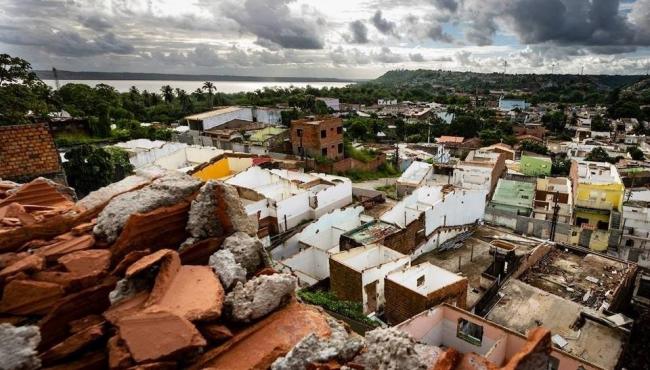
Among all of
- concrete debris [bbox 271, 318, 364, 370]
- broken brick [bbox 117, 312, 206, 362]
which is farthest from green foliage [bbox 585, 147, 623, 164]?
broken brick [bbox 117, 312, 206, 362]

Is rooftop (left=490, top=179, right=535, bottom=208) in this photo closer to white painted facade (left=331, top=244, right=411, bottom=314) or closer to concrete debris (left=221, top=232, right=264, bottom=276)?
white painted facade (left=331, top=244, right=411, bottom=314)

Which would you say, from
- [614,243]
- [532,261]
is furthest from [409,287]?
[614,243]

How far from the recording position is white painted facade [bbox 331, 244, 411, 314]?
15.2 metres

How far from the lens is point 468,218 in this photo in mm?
24469

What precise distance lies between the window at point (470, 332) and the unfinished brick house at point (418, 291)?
189cm

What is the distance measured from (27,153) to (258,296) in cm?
947

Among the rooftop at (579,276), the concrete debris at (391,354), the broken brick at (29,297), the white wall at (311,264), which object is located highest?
the broken brick at (29,297)

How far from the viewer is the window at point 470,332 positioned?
10.8 meters

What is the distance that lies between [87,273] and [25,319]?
2.19 ft

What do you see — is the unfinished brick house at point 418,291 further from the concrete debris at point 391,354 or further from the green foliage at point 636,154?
the green foliage at point 636,154

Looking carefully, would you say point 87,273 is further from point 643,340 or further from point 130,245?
point 643,340

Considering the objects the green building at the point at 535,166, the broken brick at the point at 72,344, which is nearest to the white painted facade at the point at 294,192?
the broken brick at the point at 72,344

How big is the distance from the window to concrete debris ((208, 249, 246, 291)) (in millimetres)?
8612

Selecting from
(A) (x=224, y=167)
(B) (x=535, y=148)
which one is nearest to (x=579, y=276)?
(A) (x=224, y=167)
